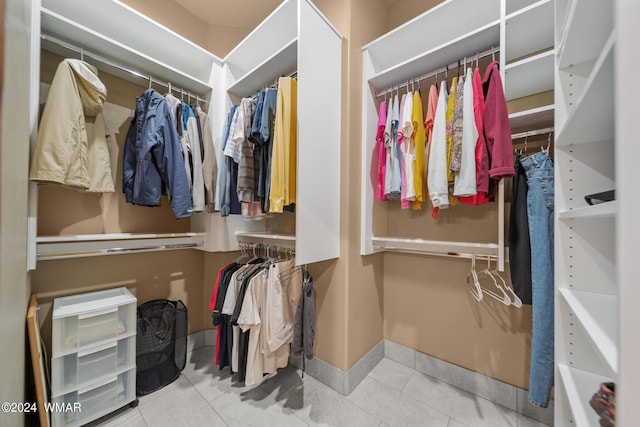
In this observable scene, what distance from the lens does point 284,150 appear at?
1363 mm

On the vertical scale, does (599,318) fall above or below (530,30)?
below

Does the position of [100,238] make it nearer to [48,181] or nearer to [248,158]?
[48,181]

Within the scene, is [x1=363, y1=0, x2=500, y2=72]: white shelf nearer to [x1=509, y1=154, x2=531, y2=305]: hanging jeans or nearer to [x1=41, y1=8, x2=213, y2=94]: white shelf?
[x1=509, y1=154, x2=531, y2=305]: hanging jeans

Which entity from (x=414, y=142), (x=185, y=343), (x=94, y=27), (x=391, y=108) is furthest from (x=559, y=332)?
(x=94, y=27)

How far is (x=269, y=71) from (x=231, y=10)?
105 cm

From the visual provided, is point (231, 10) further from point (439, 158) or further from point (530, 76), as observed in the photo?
point (530, 76)

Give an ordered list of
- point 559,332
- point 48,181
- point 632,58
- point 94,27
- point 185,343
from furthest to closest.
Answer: point 185,343, point 94,27, point 48,181, point 559,332, point 632,58

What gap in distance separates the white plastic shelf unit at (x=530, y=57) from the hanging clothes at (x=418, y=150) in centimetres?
44

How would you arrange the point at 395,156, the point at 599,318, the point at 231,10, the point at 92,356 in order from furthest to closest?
the point at 231,10 → the point at 395,156 → the point at 92,356 → the point at 599,318

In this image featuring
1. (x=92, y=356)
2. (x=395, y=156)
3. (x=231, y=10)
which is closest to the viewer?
(x=92, y=356)

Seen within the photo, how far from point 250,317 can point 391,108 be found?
166cm

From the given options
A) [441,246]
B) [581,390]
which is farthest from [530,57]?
[581,390]

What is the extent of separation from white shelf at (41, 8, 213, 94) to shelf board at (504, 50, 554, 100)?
6.81ft

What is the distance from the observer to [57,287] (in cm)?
148
